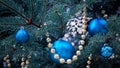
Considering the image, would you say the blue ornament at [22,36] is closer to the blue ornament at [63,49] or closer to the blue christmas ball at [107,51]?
the blue ornament at [63,49]

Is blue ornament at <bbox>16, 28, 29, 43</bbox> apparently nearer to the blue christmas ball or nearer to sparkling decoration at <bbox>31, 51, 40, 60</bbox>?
sparkling decoration at <bbox>31, 51, 40, 60</bbox>

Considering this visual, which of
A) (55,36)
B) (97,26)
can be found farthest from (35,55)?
(97,26)

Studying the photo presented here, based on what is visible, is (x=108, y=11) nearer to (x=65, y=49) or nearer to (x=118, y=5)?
(x=118, y=5)

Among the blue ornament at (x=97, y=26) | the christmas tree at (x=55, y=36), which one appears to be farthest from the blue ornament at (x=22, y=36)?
the blue ornament at (x=97, y=26)

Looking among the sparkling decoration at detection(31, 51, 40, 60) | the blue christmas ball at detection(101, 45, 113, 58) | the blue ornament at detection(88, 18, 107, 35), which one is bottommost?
the sparkling decoration at detection(31, 51, 40, 60)

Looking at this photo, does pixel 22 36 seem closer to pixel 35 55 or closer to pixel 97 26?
pixel 35 55

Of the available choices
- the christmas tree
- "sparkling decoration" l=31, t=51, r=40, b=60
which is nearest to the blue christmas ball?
the christmas tree

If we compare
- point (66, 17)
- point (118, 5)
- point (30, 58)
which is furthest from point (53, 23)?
point (118, 5)
